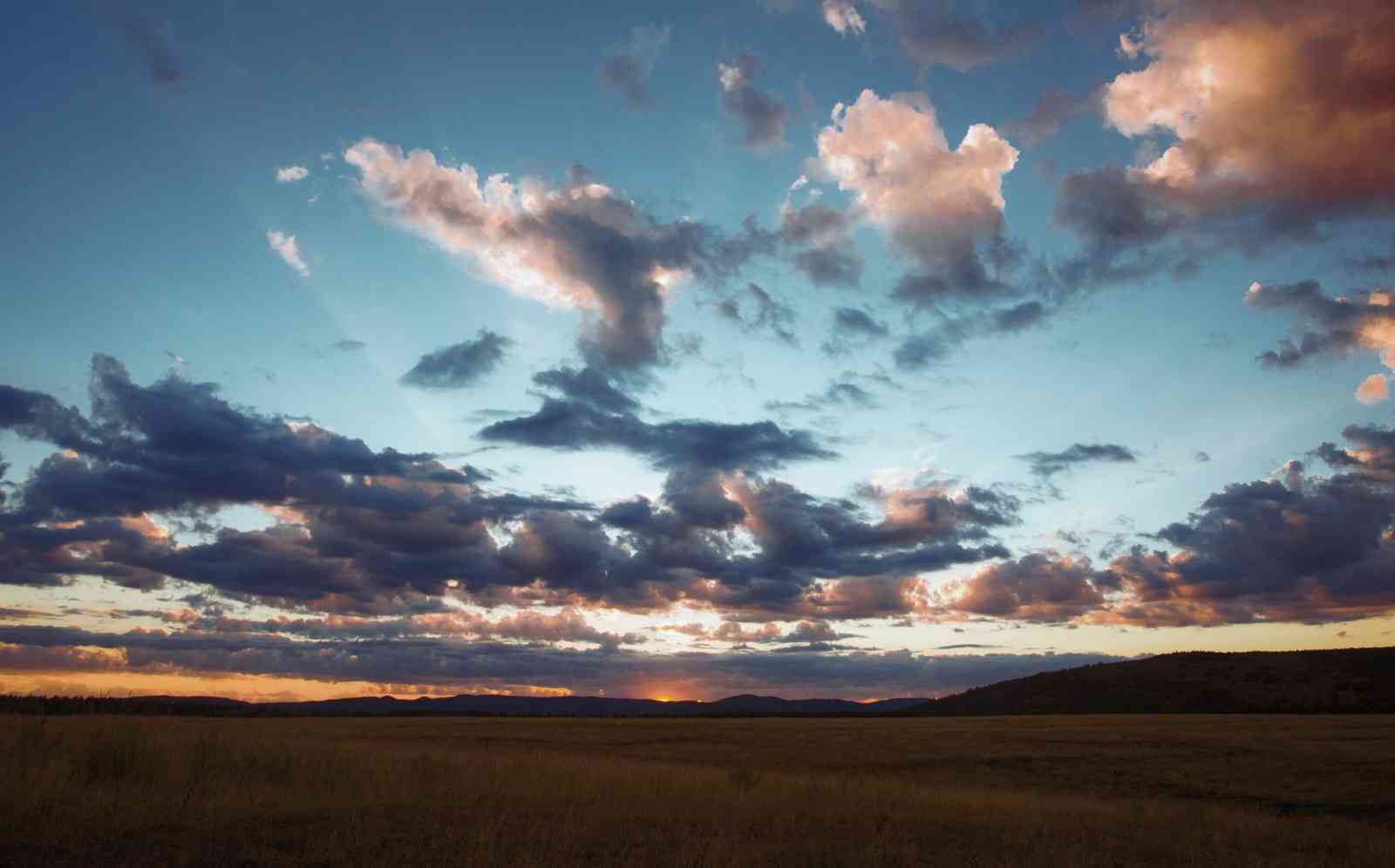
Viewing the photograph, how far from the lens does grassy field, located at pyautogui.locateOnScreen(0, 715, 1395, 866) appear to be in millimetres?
14836

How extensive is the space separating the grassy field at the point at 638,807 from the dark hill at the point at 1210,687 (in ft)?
336

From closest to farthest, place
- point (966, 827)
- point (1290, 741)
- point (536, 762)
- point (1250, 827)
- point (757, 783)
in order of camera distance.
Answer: point (966, 827) < point (1250, 827) < point (757, 783) < point (536, 762) < point (1290, 741)

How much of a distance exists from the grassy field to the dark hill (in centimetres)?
Result: 10243

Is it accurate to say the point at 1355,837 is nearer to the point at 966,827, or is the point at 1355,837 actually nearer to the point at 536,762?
the point at 966,827

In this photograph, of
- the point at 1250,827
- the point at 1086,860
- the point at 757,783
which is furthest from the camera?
the point at 757,783

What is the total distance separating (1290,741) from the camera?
148 ft

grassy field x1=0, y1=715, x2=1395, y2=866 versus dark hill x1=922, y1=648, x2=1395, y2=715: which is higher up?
grassy field x1=0, y1=715, x2=1395, y2=866

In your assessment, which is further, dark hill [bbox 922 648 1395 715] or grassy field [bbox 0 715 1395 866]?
dark hill [bbox 922 648 1395 715]

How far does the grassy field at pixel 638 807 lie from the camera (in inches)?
584

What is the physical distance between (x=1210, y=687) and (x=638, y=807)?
147m

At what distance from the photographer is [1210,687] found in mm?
139625

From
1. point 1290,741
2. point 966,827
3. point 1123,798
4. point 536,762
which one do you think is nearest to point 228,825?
point 966,827

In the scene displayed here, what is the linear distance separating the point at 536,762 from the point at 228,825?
17.6m

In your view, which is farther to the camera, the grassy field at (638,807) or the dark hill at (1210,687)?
the dark hill at (1210,687)
